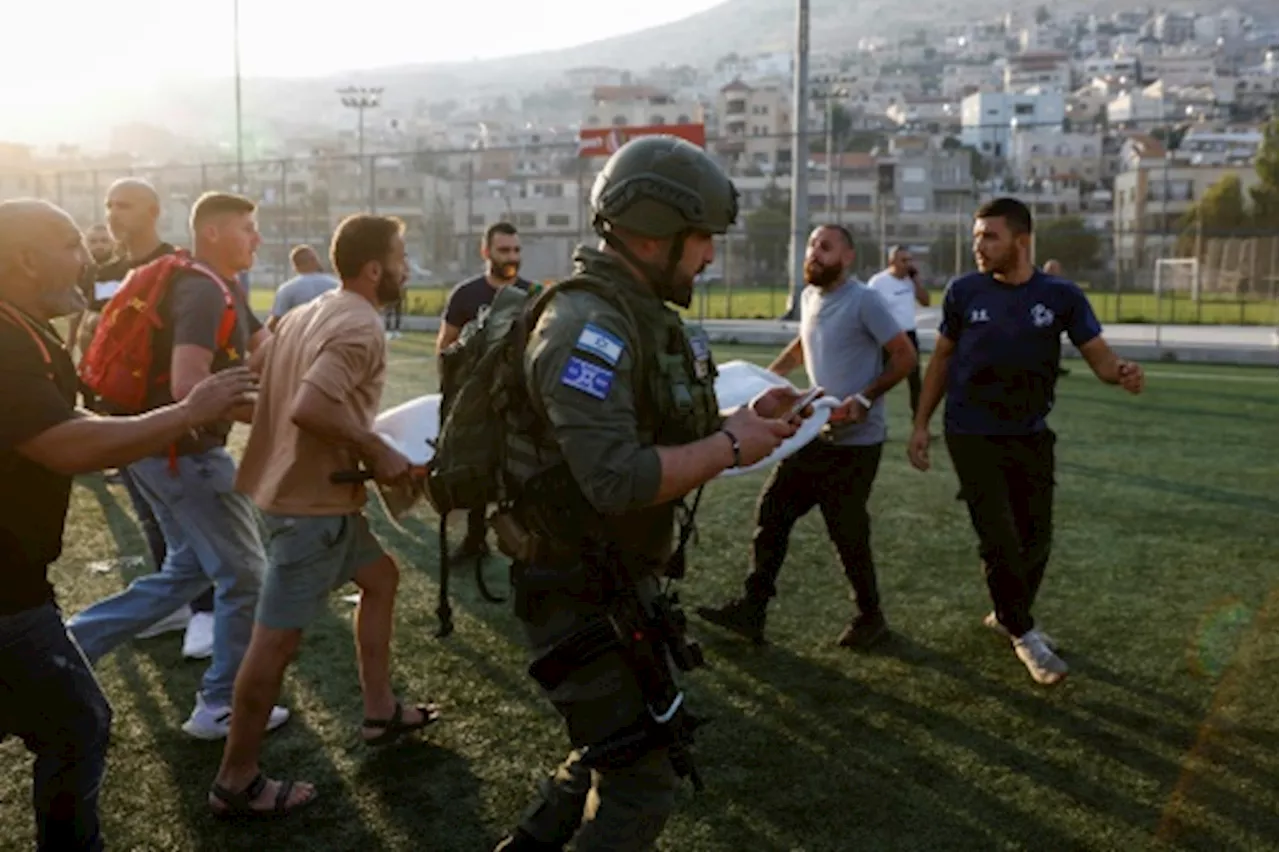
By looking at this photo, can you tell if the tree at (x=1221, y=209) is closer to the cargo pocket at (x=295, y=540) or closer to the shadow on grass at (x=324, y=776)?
the shadow on grass at (x=324, y=776)

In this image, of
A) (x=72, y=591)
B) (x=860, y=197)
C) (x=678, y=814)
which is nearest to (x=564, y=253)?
(x=860, y=197)

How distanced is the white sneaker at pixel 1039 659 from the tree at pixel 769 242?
3222cm

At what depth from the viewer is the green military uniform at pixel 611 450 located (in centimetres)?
287

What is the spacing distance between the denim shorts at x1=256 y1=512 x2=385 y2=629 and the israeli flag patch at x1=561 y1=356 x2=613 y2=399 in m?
1.92

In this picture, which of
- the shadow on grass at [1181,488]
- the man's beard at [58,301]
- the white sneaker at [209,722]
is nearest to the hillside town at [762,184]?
the shadow on grass at [1181,488]

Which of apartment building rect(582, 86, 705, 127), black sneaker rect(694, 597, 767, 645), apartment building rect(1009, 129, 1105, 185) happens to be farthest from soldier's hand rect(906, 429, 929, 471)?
apartment building rect(582, 86, 705, 127)

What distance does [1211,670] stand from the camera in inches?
239

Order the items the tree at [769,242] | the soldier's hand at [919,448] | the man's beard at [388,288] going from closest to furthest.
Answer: the man's beard at [388,288] → the soldier's hand at [919,448] → the tree at [769,242]

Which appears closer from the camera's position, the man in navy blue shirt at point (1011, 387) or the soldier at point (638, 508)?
the soldier at point (638, 508)

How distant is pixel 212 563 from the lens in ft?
16.7

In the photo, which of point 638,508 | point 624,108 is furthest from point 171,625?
point 624,108

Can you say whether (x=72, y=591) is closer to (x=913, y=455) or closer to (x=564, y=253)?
(x=913, y=455)

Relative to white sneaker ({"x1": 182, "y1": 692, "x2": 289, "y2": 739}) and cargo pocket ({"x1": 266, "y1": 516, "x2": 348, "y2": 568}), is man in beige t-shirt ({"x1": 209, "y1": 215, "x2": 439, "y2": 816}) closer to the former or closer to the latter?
cargo pocket ({"x1": 266, "y1": 516, "x2": 348, "y2": 568})

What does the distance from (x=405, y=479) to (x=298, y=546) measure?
0.44 meters
